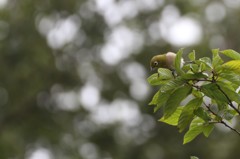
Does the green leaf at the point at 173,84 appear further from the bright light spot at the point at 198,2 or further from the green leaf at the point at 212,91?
the bright light spot at the point at 198,2

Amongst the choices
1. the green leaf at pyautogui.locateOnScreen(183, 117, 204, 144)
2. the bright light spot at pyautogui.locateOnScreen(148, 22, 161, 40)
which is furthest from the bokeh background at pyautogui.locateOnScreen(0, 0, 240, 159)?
the green leaf at pyautogui.locateOnScreen(183, 117, 204, 144)

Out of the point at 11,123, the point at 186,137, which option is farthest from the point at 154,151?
the point at 186,137

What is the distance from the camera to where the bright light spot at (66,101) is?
367 inches

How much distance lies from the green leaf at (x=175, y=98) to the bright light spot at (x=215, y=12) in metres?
9.38

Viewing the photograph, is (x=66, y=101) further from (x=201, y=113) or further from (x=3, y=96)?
(x=201, y=113)

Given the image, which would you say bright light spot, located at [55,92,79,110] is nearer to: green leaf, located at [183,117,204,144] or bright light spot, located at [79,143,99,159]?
bright light spot, located at [79,143,99,159]

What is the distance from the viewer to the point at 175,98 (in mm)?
1185

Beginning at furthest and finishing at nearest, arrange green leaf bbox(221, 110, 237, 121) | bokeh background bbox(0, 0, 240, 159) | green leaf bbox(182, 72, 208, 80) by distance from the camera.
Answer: bokeh background bbox(0, 0, 240, 159) → green leaf bbox(221, 110, 237, 121) → green leaf bbox(182, 72, 208, 80)

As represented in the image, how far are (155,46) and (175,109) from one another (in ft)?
25.8

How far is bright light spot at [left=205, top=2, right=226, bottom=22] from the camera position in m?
10.4

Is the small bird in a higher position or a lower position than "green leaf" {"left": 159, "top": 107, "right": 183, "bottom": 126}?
higher

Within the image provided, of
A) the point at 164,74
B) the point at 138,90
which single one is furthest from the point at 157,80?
the point at 138,90

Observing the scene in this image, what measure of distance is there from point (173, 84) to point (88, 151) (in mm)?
8212

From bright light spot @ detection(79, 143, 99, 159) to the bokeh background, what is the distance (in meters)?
0.02
